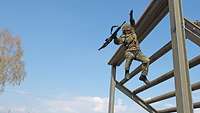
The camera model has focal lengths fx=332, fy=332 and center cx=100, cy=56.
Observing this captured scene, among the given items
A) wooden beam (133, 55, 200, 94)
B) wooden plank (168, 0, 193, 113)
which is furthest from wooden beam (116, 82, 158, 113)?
wooden plank (168, 0, 193, 113)

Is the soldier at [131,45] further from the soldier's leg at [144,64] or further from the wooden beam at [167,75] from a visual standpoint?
the wooden beam at [167,75]

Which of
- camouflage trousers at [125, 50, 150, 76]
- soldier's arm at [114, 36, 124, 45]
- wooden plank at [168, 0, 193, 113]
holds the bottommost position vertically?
wooden plank at [168, 0, 193, 113]

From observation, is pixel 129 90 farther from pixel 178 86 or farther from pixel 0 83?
pixel 0 83

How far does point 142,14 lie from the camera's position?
3715 millimetres

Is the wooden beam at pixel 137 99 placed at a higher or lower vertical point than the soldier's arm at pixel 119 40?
lower

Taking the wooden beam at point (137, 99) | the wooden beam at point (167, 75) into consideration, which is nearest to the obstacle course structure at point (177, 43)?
the wooden beam at point (167, 75)

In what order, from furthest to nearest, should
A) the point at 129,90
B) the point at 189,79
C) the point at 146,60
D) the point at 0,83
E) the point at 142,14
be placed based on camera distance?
the point at 0,83 → the point at 129,90 → the point at 146,60 → the point at 142,14 → the point at 189,79

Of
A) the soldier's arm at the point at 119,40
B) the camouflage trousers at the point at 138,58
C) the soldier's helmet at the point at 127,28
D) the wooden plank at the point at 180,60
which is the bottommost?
the wooden plank at the point at 180,60

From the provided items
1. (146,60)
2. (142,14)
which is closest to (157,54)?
(146,60)

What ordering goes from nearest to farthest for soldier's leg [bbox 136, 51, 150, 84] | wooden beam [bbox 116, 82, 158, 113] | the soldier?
soldier's leg [bbox 136, 51, 150, 84] → the soldier → wooden beam [bbox 116, 82, 158, 113]

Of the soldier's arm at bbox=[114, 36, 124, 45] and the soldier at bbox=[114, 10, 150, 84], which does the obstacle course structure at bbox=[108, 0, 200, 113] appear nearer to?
the soldier at bbox=[114, 10, 150, 84]

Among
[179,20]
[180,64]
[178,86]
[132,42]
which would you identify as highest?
[132,42]

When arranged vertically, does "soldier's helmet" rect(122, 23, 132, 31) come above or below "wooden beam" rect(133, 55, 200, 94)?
above

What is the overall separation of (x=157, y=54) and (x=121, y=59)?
5.53ft
